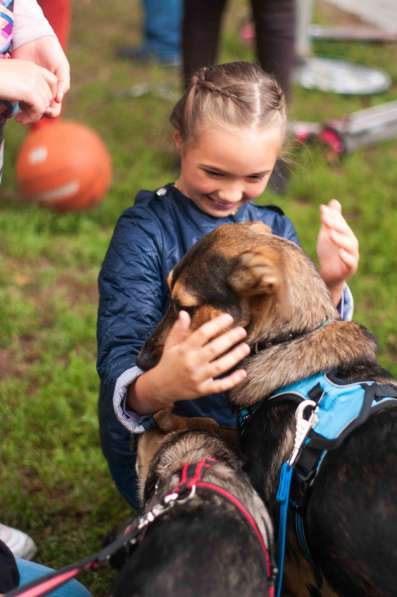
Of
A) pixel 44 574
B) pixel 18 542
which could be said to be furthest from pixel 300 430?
pixel 18 542

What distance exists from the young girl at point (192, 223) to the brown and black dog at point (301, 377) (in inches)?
9.8

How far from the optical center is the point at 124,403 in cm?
294

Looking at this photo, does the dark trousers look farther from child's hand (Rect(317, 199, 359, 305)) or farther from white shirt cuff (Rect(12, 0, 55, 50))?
white shirt cuff (Rect(12, 0, 55, 50))

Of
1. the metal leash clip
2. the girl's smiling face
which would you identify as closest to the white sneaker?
the metal leash clip

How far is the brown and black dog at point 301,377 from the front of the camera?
2416mm

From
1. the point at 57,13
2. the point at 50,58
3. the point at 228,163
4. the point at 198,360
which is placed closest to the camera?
the point at 198,360

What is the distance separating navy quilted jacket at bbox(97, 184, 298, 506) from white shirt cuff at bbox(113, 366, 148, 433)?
10 cm

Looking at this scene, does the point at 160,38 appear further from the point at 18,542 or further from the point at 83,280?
the point at 18,542

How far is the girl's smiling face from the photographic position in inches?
126

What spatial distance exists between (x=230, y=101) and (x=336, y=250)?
778 mm

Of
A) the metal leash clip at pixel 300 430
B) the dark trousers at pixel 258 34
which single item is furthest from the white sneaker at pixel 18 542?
the dark trousers at pixel 258 34

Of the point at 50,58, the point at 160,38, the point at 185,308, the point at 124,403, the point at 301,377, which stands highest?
the point at 50,58

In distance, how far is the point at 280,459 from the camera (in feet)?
8.61

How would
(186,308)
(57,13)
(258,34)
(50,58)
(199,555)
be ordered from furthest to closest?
(258,34) < (57,13) < (50,58) < (186,308) < (199,555)
